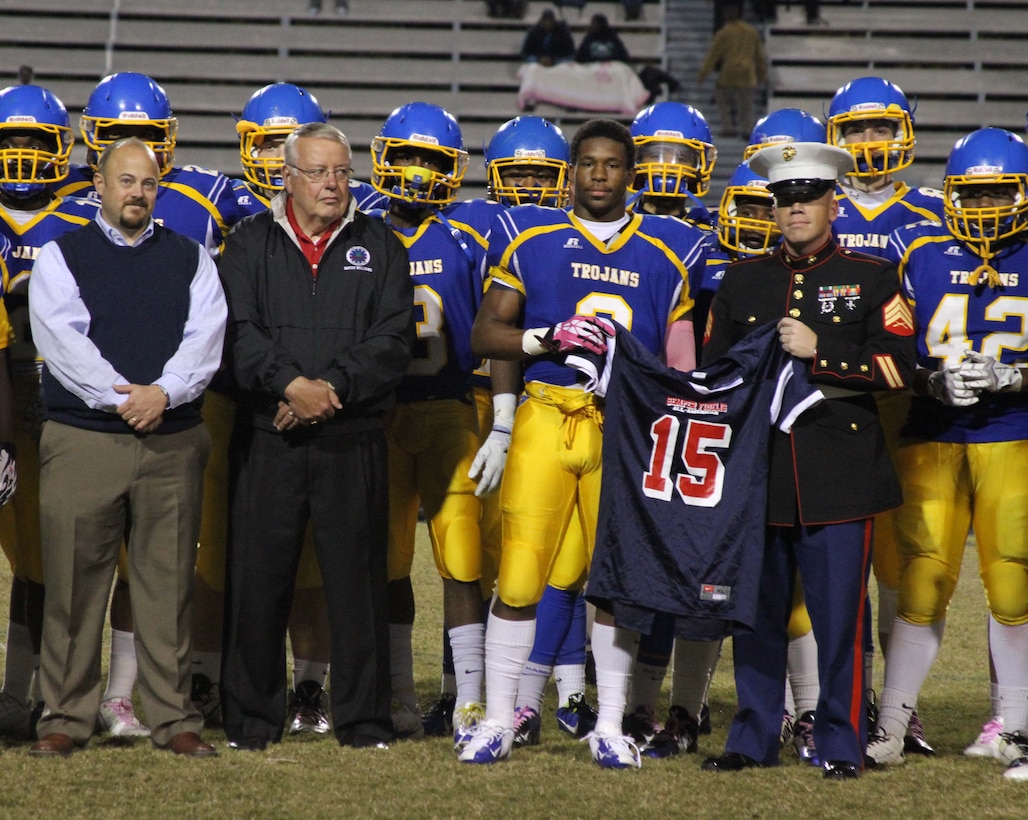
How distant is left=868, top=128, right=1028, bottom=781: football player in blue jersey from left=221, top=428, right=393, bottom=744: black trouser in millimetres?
1598

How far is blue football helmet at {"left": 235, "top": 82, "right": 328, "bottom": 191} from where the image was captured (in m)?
5.30

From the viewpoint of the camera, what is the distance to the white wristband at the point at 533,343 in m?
4.28

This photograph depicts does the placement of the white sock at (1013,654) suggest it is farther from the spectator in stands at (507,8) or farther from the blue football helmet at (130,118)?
the spectator in stands at (507,8)

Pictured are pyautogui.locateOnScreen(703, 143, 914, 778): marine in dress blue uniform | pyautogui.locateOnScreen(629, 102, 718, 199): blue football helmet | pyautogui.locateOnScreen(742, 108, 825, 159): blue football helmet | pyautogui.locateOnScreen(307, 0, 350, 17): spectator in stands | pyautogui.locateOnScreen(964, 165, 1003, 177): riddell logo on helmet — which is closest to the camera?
pyautogui.locateOnScreen(703, 143, 914, 778): marine in dress blue uniform

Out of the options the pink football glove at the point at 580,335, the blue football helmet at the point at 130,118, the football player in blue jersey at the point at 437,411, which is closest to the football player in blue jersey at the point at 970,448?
the pink football glove at the point at 580,335

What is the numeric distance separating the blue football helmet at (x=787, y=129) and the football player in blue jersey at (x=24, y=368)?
269 cm

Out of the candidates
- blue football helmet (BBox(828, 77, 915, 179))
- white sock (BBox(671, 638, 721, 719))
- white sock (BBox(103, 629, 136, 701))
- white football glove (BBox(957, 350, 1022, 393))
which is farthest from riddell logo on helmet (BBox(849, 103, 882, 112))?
white sock (BBox(103, 629, 136, 701))

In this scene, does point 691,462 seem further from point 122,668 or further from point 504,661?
point 122,668

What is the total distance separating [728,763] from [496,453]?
1.15 metres

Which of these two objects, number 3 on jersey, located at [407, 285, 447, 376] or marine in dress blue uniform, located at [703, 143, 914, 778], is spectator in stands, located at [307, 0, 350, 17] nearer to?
number 3 on jersey, located at [407, 285, 447, 376]

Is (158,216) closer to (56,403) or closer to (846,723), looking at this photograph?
(56,403)

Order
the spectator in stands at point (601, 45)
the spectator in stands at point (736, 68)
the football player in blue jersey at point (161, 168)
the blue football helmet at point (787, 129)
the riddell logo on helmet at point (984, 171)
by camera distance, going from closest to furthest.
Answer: the riddell logo on helmet at point (984, 171), the football player in blue jersey at point (161, 168), the blue football helmet at point (787, 129), the spectator in stands at point (736, 68), the spectator in stands at point (601, 45)

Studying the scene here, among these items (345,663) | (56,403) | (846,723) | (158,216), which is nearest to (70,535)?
(56,403)

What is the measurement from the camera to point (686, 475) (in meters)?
4.23
